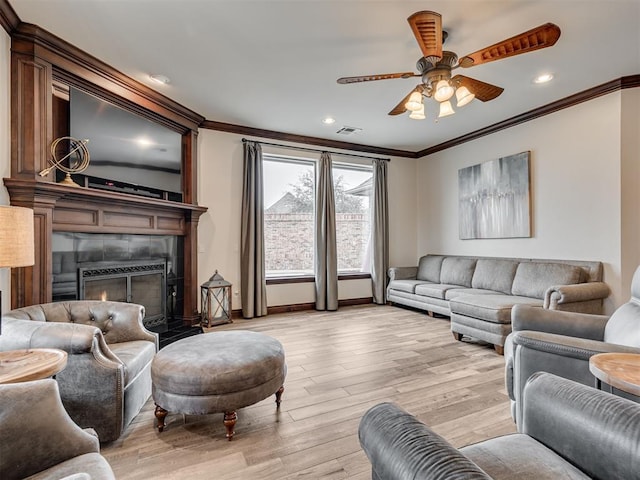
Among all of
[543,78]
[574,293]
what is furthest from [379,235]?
[543,78]

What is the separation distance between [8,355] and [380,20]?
3187mm

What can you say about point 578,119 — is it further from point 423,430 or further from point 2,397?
point 2,397

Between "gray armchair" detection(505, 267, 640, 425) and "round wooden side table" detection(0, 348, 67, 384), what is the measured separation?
2.37 m

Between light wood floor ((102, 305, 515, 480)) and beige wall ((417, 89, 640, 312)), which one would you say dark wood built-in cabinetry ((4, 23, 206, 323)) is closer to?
light wood floor ((102, 305, 515, 480))

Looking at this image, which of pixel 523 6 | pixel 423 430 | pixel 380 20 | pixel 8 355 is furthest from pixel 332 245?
pixel 423 430

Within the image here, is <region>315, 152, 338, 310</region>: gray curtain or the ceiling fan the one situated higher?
the ceiling fan

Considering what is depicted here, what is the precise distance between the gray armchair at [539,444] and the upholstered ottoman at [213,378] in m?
1.12

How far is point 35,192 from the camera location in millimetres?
2568

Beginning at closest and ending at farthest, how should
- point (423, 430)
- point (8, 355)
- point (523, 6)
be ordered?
point (423, 430) → point (8, 355) → point (523, 6)

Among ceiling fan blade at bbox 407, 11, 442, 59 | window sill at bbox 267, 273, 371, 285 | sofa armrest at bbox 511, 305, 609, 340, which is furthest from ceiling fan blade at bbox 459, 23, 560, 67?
window sill at bbox 267, 273, 371, 285

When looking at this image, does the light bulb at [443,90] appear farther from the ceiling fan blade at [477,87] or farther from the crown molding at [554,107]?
the crown molding at [554,107]

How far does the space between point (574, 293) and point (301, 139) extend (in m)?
4.16

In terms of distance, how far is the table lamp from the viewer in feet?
5.27

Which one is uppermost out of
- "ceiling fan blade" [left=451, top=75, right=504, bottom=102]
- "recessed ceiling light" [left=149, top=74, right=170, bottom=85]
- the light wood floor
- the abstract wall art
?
"recessed ceiling light" [left=149, top=74, right=170, bottom=85]
